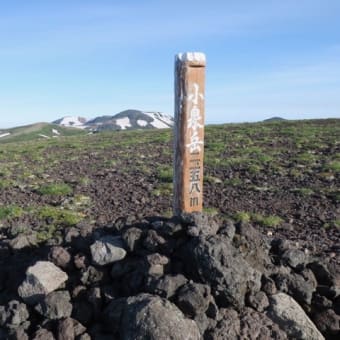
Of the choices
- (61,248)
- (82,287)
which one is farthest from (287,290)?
(61,248)

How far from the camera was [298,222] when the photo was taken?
1174 cm

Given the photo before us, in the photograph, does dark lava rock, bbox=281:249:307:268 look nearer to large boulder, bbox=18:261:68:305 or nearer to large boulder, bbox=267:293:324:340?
large boulder, bbox=267:293:324:340

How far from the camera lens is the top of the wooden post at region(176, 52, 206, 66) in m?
7.74

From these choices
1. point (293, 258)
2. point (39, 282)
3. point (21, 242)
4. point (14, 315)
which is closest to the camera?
point (14, 315)

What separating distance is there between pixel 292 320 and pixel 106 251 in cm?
278

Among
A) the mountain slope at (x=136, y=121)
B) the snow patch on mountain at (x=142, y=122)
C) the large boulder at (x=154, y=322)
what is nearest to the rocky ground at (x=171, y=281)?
the large boulder at (x=154, y=322)

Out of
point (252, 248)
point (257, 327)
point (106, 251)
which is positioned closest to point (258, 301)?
point (257, 327)

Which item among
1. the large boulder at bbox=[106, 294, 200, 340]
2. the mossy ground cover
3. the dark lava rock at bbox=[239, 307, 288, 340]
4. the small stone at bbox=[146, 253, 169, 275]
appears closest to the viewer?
the large boulder at bbox=[106, 294, 200, 340]

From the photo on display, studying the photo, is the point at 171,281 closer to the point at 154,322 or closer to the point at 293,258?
the point at 154,322

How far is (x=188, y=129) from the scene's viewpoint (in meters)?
7.98

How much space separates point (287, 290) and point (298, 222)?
16.9 feet

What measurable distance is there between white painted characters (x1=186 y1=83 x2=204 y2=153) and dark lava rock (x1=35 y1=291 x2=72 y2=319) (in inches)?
131

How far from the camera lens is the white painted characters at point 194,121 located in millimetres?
7926

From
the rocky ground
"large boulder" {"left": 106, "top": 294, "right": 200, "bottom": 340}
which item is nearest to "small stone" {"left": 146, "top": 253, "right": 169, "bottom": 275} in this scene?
the rocky ground
